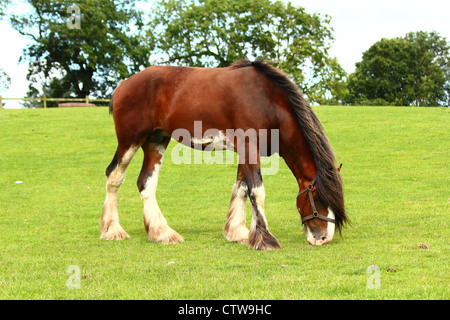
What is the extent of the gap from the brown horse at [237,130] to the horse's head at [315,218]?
0.01 m

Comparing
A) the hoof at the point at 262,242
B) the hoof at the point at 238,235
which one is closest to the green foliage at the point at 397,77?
the hoof at the point at 238,235

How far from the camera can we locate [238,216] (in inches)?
323

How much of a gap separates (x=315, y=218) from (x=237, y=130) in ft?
5.29

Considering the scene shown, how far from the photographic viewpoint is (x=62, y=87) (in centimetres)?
5125

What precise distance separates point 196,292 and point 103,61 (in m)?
45.2

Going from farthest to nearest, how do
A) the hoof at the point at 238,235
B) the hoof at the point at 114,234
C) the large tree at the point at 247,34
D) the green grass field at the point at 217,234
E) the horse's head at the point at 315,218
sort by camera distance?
the large tree at the point at 247,34 < the hoof at the point at 114,234 < the hoof at the point at 238,235 < the horse's head at the point at 315,218 < the green grass field at the point at 217,234

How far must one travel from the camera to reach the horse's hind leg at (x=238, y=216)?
8.00 metres

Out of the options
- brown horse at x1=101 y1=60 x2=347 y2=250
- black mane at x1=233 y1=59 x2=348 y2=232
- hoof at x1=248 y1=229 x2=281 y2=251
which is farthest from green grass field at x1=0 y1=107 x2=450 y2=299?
black mane at x1=233 y1=59 x2=348 y2=232

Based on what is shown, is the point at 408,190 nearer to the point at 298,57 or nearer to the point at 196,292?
the point at 196,292

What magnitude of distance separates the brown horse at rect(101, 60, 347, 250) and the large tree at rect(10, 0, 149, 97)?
132 ft

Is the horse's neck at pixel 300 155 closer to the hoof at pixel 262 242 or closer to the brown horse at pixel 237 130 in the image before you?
the brown horse at pixel 237 130

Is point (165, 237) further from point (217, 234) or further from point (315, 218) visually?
point (315, 218)

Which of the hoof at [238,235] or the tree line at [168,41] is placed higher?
the tree line at [168,41]

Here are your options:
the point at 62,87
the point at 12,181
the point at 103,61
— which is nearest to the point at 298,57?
the point at 103,61
